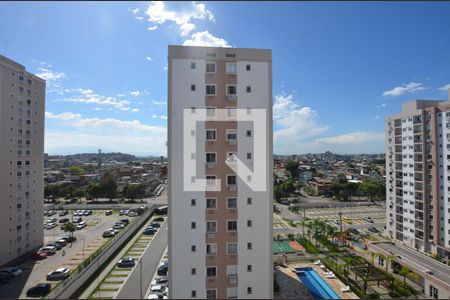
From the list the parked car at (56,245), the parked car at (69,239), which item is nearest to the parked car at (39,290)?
the parked car at (56,245)

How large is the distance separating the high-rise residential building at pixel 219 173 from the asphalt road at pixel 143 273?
5.66 metres

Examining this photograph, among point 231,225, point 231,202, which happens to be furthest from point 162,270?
point 231,202

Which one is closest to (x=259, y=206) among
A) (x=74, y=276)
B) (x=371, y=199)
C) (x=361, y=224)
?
(x=74, y=276)

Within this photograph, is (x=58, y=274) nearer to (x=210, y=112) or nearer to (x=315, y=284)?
(x=210, y=112)

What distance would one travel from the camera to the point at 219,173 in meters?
8.40

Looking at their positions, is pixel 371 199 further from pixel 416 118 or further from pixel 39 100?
pixel 39 100

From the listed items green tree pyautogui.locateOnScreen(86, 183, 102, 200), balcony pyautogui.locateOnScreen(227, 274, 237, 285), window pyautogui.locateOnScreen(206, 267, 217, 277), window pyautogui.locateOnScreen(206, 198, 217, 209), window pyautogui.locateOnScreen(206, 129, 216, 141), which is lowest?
green tree pyautogui.locateOnScreen(86, 183, 102, 200)

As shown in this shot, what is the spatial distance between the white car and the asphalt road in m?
0.51

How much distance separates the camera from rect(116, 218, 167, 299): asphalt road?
12.5 metres

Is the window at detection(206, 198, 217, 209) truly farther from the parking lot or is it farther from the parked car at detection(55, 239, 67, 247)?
the parked car at detection(55, 239, 67, 247)

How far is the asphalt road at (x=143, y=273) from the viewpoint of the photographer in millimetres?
12523

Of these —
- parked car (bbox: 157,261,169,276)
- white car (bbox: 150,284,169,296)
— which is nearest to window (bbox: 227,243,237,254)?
→ white car (bbox: 150,284,169,296)

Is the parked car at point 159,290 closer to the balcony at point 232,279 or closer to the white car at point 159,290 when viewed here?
the white car at point 159,290

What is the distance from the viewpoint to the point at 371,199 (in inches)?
1560
